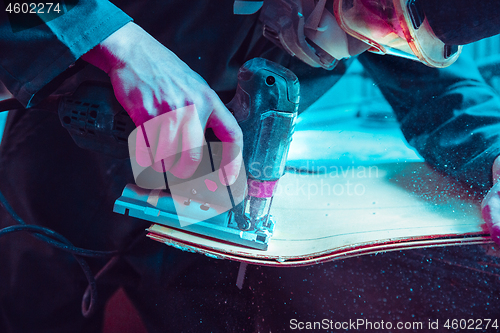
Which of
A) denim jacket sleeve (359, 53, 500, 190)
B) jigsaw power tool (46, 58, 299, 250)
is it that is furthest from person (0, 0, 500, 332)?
jigsaw power tool (46, 58, 299, 250)

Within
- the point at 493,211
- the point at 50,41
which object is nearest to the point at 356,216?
the point at 493,211

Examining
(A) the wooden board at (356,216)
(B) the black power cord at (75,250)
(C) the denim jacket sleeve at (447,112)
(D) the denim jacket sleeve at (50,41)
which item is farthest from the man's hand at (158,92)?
(C) the denim jacket sleeve at (447,112)

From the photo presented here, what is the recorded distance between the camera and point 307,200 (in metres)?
0.60

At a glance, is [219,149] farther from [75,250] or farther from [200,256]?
[75,250]

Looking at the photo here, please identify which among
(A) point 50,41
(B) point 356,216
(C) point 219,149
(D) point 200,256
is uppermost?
(A) point 50,41

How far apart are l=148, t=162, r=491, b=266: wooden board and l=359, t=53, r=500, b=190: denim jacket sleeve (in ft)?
0.18

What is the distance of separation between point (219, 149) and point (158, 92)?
117 millimetres

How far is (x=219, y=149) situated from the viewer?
445mm

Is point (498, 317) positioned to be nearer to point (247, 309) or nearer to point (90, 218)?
point (247, 309)

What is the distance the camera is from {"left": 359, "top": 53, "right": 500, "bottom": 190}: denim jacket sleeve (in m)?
0.60

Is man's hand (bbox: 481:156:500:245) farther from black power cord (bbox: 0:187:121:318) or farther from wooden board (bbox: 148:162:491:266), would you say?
black power cord (bbox: 0:187:121:318)

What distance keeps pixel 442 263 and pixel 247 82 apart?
502 mm

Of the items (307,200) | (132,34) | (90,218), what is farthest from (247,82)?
(90,218)

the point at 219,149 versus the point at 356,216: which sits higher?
the point at 219,149
